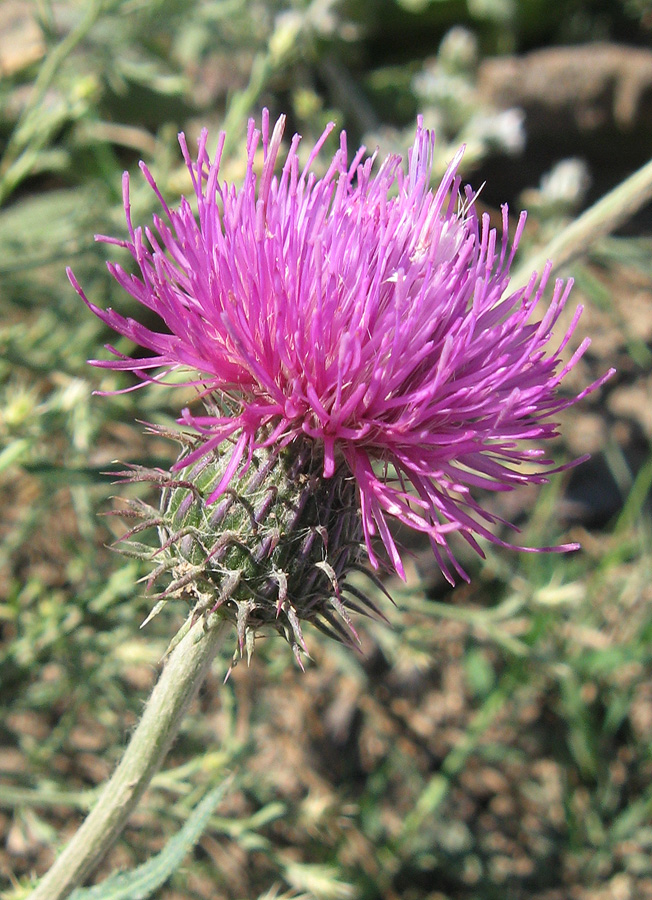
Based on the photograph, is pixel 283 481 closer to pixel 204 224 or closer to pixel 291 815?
pixel 204 224

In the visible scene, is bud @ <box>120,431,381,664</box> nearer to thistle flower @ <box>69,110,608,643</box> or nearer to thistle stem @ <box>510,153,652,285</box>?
thistle flower @ <box>69,110,608,643</box>

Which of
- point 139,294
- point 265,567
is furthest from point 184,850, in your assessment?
point 139,294

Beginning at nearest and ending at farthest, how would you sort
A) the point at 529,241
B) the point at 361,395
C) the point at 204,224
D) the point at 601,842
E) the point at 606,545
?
the point at 361,395 < the point at 204,224 < the point at 601,842 < the point at 529,241 < the point at 606,545

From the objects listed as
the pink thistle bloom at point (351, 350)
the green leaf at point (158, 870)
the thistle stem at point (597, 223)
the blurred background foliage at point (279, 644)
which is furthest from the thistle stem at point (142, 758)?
the thistle stem at point (597, 223)

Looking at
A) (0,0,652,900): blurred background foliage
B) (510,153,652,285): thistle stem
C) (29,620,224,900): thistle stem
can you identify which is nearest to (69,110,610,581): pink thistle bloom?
(29,620,224,900): thistle stem

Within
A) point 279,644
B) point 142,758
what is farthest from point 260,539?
point 279,644

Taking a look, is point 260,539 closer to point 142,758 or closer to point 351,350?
point 351,350
